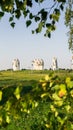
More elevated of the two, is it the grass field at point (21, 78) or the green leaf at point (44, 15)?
the green leaf at point (44, 15)

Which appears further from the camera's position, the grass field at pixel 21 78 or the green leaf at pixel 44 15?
the grass field at pixel 21 78

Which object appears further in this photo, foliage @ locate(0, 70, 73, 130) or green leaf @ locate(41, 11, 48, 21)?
green leaf @ locate(41, 11, 48, 21)

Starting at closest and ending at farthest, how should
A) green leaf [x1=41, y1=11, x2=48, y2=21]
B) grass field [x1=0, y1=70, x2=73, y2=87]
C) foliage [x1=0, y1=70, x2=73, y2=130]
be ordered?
foliage [x1=0, y1=70, x2=73, y2=130] < green leaf [x1=41, y1=11, x2=48, y2=21] < grass field [x1=0, y1=70, x2=73, y2=87]

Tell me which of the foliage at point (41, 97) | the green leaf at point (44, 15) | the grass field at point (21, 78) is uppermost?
the green leaf at point (44, 15)

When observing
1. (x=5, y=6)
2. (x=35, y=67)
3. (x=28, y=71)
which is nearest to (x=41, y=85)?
(x=5, y=6)

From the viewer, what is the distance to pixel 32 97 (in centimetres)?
449

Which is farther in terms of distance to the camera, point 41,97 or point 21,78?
point 21,78

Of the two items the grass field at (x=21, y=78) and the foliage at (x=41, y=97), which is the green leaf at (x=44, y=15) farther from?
the grass field at (x=21, y=78)

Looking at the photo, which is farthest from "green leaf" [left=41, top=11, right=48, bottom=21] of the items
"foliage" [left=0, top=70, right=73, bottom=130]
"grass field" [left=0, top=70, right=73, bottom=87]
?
"grass field" [left=0, top=70, right=73, bottom=87]

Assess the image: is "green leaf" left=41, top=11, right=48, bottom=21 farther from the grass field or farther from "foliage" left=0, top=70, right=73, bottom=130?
the grass field

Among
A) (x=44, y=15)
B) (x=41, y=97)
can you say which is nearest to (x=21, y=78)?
(x=44, y=15)

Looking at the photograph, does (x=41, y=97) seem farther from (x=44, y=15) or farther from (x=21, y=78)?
(x=21, y=78)

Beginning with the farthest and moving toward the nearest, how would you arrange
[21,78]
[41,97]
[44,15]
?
1. [21,78]
2. [44,15]
3. [41,97]

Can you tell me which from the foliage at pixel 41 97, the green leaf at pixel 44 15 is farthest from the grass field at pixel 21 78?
the foliage at pixel 41 97
